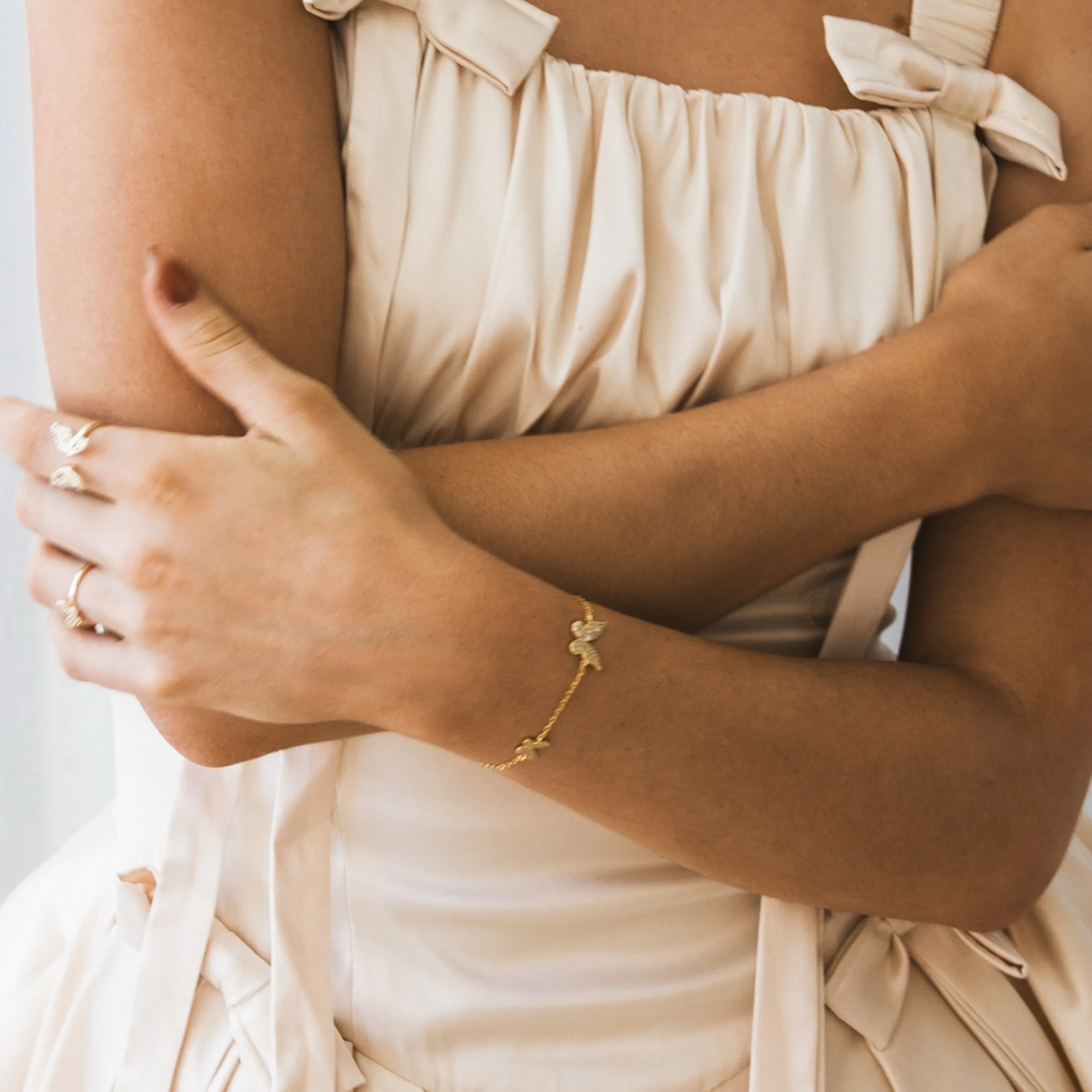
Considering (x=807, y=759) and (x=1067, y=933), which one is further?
(x=1067, y=933)

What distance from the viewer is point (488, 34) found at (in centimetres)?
79

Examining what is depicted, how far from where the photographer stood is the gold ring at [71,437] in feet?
2.16

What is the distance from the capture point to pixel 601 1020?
0.86 metres

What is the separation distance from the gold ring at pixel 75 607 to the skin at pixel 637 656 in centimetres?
1

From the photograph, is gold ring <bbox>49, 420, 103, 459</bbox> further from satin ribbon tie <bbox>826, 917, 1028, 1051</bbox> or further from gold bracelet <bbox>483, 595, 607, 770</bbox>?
satin ribbon tie <bbox>826, 917, 1028, 1051</bbox>

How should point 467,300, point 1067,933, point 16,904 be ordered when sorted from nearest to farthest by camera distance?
1. point 467,300
2. point 1067,933
3. point 16,904

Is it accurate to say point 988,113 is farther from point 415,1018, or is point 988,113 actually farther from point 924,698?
point 415,1018

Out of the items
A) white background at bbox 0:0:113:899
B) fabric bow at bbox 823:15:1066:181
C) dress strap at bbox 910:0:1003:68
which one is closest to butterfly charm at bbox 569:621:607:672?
fabric bow at bbox 823:15:1066:181

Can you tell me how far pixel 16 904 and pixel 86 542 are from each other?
647 millimetres

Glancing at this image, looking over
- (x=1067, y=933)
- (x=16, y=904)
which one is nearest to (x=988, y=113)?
(x=1067, y=933)

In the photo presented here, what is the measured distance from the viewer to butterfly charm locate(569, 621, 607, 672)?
0.70m

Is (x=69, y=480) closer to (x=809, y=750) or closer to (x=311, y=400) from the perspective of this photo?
(x=311, y=400)

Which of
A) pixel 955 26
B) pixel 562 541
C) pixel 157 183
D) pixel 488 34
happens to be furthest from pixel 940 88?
pixel 157 183

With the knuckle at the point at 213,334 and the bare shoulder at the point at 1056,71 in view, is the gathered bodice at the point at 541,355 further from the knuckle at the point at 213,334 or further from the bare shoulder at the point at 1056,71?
the knuckle at the point at 213,334
